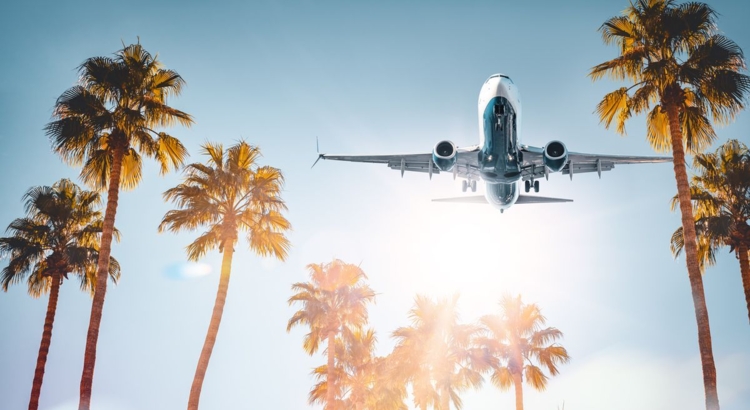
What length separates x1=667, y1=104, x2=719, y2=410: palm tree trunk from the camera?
12.4 m

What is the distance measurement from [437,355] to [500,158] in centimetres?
892

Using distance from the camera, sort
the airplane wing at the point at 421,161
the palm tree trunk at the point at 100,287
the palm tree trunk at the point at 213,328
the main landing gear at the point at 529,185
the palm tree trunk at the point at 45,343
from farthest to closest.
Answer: the main landing gear at the point at 529,185 → the airplane wing at the point at 421,161 → the palm tree trunk at the point at 45,343 → the palm tree trunk at the point at 213,328 → the palm tree trunk at the point at 100,287

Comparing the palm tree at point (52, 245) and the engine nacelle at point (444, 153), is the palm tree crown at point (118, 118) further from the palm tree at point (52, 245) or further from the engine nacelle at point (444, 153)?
the engine nacelle at point (444, 153)

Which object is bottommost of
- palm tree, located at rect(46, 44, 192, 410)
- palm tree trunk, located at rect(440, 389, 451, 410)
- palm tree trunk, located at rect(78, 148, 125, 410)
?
palm tree trunk, located at rect(440, 389, 451, 410)

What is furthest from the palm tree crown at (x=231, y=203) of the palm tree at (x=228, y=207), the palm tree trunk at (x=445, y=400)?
the palm tree trunk at (x=445, y=400)

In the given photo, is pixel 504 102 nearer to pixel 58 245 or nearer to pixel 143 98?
→ pixel 143 98

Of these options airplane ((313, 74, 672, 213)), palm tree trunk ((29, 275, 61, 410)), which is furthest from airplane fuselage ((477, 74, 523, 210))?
palm tree trunk ((29, 275, 61, 410))

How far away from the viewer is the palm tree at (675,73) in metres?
15.3

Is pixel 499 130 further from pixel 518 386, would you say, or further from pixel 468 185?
pixel 518 386

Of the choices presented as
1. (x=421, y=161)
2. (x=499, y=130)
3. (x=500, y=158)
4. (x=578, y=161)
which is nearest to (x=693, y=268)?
(x=499, y=130)

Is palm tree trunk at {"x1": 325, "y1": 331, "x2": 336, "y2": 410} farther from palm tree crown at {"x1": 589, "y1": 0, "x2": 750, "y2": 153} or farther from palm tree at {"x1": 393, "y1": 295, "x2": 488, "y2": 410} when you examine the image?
palm tree crown at {"x1": 589, "y1": 0, "x2": 750, "y2": 153}

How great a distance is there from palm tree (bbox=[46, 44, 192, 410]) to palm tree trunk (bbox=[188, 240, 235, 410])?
142 inches

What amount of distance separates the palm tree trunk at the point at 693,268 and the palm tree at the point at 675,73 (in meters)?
0.03

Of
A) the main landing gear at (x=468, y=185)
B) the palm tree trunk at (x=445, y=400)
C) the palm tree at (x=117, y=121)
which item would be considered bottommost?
the palm tree trunk at (x=445, y=400)
